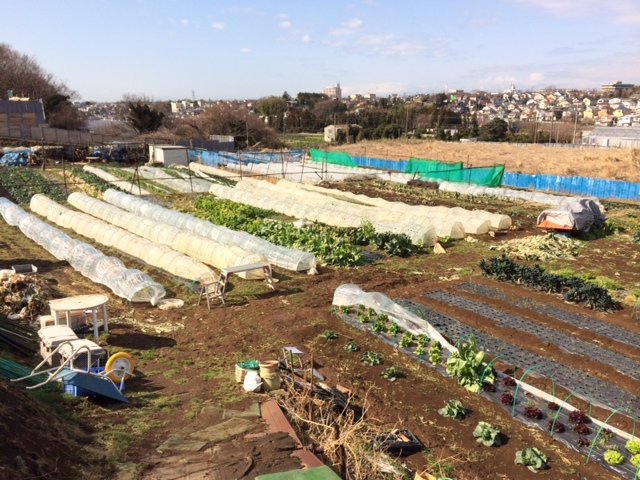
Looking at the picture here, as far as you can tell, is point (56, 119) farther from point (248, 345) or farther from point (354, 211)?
point (248, 345)

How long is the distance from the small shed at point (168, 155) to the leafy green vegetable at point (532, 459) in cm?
3289

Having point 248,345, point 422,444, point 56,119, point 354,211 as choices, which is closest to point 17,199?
point 354,211

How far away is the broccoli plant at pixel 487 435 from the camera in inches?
271

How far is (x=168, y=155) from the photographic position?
3650cm

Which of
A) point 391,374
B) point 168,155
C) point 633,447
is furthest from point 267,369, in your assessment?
point 168,155

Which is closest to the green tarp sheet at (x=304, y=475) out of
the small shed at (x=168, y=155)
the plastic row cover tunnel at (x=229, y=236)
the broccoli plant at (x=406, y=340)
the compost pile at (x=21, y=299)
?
the broccoli plant at (x=406, y=340)

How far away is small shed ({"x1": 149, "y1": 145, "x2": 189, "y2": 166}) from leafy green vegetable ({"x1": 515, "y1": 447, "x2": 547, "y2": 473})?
3289 cm

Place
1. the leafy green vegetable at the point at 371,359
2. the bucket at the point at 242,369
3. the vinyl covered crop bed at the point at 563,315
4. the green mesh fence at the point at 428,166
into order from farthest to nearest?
the green mesh fence at the point at 428,166 → the vinyl covered crop bed at the point at 563,315 → the leafy green vegetable at the point at 371,359 → the bucket at the point at 242,369

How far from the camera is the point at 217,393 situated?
7977mm

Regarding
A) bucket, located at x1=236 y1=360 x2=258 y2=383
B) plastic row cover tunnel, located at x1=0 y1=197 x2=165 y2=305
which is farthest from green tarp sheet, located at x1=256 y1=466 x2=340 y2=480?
plastic row cover tunnel, located at x1=0 y1=197 x2=165 y2=305

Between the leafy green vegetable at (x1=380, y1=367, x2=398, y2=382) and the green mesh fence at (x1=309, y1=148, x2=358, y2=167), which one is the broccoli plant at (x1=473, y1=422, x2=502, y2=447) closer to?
the leafy green vegetable at (x1=380, y1=367, x2=398, y2=382)

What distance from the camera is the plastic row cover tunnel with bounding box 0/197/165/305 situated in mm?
12305

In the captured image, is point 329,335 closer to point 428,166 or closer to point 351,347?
point 351,347

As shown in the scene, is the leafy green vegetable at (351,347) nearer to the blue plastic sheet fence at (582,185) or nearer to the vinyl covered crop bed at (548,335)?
the vinyl covered crop bed at (548,335)
